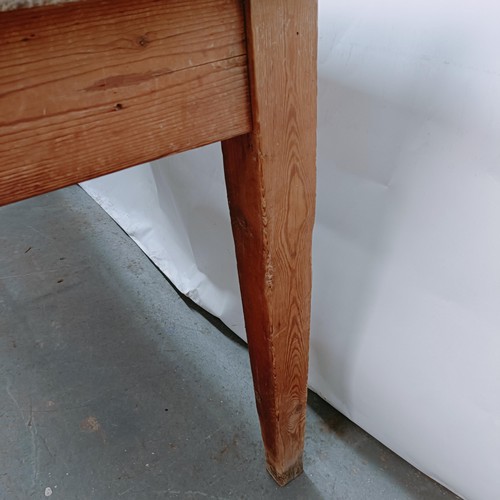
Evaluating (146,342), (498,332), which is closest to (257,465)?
(146,342)

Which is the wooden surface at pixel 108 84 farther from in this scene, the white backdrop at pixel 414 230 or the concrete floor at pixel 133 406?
the concrete floor at pixel 133 406

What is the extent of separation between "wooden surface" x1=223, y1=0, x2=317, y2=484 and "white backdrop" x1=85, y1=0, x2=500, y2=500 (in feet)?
0.40

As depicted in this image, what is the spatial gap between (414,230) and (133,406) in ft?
2.15

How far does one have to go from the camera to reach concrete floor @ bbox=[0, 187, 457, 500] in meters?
0.85

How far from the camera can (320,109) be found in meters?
0.65

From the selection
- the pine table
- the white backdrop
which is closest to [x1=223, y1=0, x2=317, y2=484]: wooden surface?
the pine table

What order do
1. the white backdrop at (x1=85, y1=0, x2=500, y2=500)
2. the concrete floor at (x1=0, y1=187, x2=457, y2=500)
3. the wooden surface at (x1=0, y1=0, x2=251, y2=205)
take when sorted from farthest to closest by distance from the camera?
the concrete floor at (x1=0, y1=187, x2=457, y2=500) < the white backdrop at (x1=85, y1=0, x2=500, y2=500) < the wooden surface at (x1=0, y1=0, x2=251, y2=205)

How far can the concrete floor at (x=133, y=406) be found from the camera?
852 millimetres

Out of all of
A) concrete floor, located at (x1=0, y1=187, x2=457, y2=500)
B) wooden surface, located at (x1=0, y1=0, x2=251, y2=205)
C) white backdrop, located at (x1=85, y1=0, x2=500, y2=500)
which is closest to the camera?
wooden surface, located at (x1=0, y1=0, x2=251, y2=205)

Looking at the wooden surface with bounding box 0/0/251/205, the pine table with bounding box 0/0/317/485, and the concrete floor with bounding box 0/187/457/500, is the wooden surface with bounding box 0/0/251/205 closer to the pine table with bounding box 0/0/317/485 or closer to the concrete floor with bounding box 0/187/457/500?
the pine table with bounding box 0/0/317/485

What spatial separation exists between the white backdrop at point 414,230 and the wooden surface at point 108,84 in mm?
233

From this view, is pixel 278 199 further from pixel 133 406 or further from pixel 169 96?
pixel 133 406

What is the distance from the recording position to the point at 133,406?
0.99 metres

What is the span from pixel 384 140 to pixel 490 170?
0.13m
